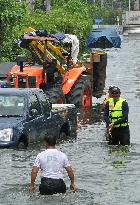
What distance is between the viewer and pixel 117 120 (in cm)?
2033

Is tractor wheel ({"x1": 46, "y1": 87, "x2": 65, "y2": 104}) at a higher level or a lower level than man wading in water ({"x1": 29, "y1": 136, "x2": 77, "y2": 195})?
lower

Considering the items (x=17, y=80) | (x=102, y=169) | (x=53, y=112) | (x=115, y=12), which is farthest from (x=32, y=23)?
(x=115, y=12)

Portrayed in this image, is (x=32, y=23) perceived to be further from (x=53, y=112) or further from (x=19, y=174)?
(x=19, y=174)

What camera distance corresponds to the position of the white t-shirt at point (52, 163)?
13.3 metres

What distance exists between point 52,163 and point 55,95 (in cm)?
1475

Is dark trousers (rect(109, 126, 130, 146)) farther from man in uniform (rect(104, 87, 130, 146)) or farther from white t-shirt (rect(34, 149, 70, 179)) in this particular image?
white t-shirt (rect(34, 149, 70, 179))

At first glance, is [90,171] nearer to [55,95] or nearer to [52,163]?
[52,163]

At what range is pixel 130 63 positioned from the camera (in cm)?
5894

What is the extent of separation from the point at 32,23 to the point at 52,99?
24.2 metres

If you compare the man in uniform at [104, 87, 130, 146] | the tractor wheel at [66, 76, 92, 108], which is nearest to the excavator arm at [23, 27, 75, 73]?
the tractor wheel at [66, 76, 92, 108]

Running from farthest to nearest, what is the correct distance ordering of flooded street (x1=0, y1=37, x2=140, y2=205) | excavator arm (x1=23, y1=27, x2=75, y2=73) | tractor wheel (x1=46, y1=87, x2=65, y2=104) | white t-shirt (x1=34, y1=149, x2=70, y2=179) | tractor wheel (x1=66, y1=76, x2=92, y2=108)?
tractor wheel (x1=66, y1=76, x2=92, y2=108) → excavator arm (x1=23, y1=27, x2=75, y2=73) → tractor wheel (x1=46, y1=87, x2=65, y2=104) → flooded street (x1=0, y1=37, x2=140, y2=205) → white t-shirt (x1=34, y1=149, x2=70, y2=179)

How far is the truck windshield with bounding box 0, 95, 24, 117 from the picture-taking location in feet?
66.4

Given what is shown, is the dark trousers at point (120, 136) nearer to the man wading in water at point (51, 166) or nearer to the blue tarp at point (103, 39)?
the man wading in water at point (51, 166)

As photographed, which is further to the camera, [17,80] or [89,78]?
[89,78]
